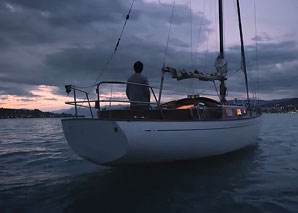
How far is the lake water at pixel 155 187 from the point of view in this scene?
3877 millimetres

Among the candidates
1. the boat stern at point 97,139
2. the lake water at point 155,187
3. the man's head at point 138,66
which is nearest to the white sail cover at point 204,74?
the man's head at point 138,66

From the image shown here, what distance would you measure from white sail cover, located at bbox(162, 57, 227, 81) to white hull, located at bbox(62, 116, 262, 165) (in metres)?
2.03

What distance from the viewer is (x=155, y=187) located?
4.74 metres

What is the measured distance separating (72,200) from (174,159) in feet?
7.64

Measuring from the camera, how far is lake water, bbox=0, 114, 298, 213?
3877 mm

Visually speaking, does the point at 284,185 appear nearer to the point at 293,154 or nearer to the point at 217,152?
the point at 217,152

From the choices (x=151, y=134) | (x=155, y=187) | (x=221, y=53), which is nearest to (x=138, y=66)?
(x=151, y=134)

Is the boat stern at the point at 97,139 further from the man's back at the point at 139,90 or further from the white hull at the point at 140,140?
the man's back at the point at 139,90

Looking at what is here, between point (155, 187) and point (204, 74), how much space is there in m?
5.16

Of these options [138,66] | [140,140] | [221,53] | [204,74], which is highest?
[221,53]

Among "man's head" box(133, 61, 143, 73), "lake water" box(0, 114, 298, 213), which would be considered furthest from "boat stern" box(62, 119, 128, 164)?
"man's head" box(133, 61, 143, 73)

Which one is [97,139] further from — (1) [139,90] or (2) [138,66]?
(2) [138,66]

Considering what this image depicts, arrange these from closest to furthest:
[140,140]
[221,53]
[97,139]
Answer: [140,140]
[97,139]
[221,53]

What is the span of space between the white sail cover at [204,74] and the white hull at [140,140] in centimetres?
203
